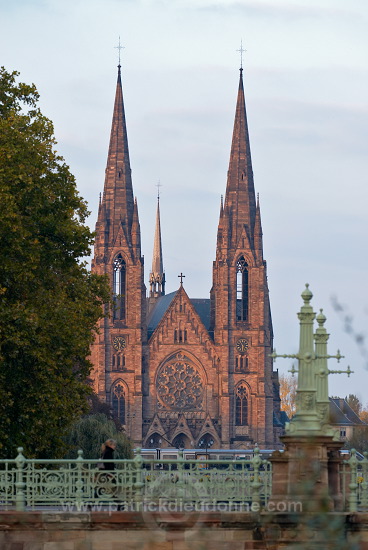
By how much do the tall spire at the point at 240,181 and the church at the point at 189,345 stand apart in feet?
0.39

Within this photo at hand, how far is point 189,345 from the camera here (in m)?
130

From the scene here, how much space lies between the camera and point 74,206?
38938 millimetres

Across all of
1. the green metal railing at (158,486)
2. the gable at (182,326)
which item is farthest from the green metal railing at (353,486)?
the gable at (182,326)

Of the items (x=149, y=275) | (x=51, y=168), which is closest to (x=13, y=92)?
(x=51, y=168)

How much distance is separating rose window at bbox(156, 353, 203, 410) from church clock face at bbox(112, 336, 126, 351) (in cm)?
494

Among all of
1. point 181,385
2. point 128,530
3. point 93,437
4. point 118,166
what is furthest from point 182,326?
point 128,530

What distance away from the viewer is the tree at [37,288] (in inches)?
1356

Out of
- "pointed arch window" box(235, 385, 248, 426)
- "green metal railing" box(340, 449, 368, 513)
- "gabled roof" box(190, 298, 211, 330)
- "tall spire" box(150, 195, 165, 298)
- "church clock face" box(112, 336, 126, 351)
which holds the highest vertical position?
"tall spire" box(150, 195, 165, 298)

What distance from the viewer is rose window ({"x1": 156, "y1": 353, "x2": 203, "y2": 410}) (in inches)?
5103

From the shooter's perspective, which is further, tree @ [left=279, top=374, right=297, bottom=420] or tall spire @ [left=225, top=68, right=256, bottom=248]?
tree @ [left=279, top=374, right=297, bottom=420]

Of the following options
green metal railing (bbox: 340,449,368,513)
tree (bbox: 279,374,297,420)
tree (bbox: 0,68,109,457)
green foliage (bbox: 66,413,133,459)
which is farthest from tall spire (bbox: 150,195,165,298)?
green metal railing (bbox: 340,449,368,513)

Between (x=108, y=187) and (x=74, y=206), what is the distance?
92433mm

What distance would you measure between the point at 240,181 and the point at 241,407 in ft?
63.3

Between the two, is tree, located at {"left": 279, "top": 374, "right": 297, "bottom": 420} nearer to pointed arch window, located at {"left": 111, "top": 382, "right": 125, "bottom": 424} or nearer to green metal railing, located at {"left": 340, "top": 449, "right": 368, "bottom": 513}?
pointed arch window, located at {"left": 111, "top": 382, "right": 125, "bottom": 424}
